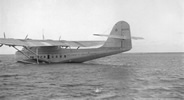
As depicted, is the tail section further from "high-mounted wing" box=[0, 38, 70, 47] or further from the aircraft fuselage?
"high-mounted wing" box=[0, 38, 70, 47]

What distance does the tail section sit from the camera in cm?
2828

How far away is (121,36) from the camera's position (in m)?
28.2

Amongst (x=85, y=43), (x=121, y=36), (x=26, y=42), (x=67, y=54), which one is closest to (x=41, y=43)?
(x=26, y=42)

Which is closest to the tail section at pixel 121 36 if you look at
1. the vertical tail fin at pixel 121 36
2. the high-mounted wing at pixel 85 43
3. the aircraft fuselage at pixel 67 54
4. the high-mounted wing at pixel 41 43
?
the vertical tail fin at pixel 121 36

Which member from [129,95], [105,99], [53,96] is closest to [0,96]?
[53,96]

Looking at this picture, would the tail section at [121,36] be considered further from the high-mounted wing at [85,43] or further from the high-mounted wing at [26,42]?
the high-mounted wing at [26,42]

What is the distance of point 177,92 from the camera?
11289 millimetres

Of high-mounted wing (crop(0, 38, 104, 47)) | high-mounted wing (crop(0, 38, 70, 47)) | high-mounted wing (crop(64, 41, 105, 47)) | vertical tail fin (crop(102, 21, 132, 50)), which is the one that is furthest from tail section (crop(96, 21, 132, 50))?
high-mounted wing (crop(0, 38, 70, 47))

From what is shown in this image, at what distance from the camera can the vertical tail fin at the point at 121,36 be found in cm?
2827

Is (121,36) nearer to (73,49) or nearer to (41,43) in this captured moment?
(73,49)

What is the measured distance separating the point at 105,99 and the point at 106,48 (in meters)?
20.1

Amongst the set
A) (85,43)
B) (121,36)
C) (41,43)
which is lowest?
(85,43)

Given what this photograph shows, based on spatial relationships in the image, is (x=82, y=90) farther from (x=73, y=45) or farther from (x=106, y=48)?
(x=73, y=45)

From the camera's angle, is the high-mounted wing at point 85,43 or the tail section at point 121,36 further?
the high-mounted wing at point 85,43
